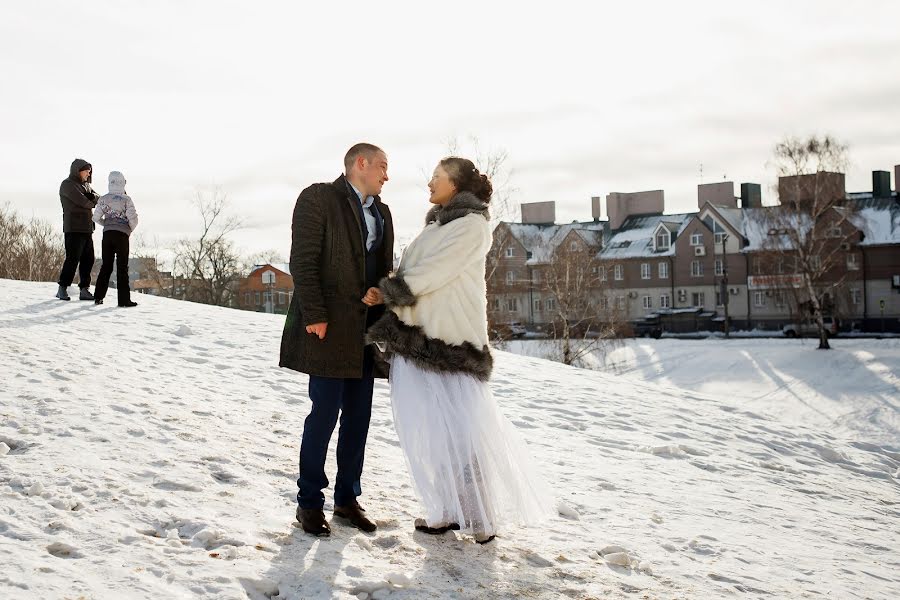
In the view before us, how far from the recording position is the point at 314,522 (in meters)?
4.94

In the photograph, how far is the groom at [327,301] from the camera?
490 centimetres

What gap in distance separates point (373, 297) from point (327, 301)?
0.25 metres

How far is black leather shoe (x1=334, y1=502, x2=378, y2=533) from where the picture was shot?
5.18 meters

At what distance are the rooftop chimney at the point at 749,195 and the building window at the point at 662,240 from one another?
6323 millimetres

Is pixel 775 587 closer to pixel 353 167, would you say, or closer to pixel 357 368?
pixel 357 368

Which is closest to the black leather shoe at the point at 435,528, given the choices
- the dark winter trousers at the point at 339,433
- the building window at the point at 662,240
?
the dark winter trousers at the point at 339,433

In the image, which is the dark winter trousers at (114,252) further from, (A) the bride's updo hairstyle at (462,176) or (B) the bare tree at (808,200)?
(B) the bare tree at (808,200)

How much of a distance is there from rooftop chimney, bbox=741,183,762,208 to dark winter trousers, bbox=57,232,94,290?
61.9 m

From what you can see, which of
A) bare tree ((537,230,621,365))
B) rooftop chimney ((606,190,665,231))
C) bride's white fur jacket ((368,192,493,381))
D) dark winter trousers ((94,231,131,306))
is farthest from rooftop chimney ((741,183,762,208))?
bride's white fur jacket ((368,192,493,381))

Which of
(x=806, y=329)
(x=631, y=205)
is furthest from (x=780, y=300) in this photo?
(x=631, y=205)

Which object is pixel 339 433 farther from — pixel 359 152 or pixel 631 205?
pixel 631 205

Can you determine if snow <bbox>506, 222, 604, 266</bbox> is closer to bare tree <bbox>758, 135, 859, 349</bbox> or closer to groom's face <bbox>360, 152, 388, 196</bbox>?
bare tree <bbox>758, 135, 859, 349</bbox>

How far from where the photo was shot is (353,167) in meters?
5.09

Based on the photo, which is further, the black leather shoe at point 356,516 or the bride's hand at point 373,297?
the black leather shoe at point 356,516
